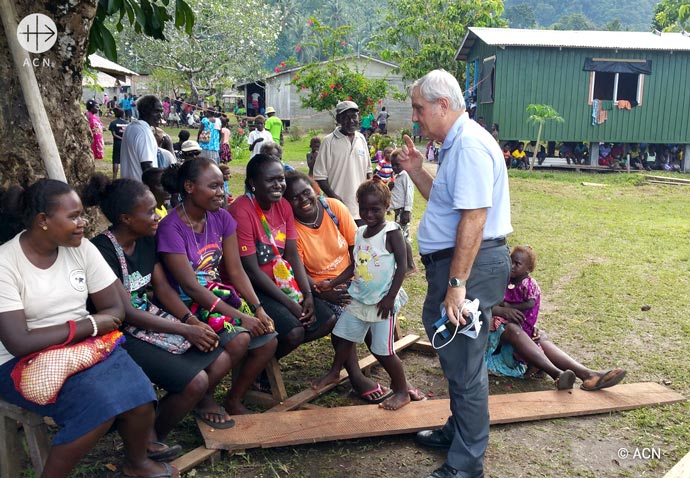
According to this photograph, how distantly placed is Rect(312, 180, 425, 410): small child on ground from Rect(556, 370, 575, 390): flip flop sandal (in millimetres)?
952

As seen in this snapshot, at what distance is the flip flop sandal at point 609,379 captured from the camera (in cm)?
414

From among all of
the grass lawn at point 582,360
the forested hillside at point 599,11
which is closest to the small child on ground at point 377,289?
the grass lawn at point 582,360

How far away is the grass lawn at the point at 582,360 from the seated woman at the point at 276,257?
554mm

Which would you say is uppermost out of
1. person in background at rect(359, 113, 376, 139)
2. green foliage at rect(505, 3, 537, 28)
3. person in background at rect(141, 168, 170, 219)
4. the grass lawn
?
green foliage at rect(505, 3, 537, 28)

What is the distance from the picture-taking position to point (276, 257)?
4250 millimetres

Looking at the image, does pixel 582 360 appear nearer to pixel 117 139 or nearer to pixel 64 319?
pixel 64 319

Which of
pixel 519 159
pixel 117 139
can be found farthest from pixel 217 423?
pixel 519 159

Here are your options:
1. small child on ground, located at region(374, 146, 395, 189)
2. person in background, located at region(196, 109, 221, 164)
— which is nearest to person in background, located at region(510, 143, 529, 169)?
person in background, located at region(196, 109, 221, 164)

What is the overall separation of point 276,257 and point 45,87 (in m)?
1.89

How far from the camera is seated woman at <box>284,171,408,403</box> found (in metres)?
4.36

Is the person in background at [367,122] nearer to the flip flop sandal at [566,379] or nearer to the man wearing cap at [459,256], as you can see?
the flip flop sandal at [566,379]

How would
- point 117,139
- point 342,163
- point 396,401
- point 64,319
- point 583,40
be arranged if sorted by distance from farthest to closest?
1. point 583,40
2. point 117,139
3. point 342,163
4. point 396,401
5. point 64,319

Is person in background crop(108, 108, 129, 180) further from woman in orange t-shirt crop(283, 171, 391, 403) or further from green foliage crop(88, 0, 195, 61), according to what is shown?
woman in orange t-shirt crop(283, 171, 391, 403)

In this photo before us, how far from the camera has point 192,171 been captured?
3.72m
